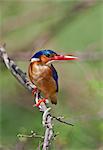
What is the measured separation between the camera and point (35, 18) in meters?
4.06

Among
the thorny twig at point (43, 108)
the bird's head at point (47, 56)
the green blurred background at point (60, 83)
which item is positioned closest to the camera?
the thorny twig at point (43, 108)

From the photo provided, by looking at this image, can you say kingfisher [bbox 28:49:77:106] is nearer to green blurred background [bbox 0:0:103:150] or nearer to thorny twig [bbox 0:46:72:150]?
thorny twig [bbox 0:46:72:150]

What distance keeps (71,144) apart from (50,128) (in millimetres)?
1641

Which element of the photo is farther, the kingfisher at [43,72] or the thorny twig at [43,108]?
the kingfisher at [43,72]

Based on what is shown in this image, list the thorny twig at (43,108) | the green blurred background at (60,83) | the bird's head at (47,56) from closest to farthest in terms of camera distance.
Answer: the thorny twig at (43,108) < the bird's head at (47,56) < the green blurred background at (60,83)

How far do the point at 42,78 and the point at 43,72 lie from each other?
0.09 feet

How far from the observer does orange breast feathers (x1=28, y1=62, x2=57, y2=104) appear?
4.64ft

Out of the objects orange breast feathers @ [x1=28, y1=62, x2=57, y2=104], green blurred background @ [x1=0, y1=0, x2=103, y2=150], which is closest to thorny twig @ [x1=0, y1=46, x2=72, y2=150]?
orange breast feathers @ [x1=28, y1=62, x2=57, y2=104]

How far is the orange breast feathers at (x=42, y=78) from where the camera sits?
1.42 meters

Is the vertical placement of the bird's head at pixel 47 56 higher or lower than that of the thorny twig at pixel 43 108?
higher

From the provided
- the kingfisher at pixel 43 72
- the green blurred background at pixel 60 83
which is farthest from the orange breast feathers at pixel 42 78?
the green blurred background at pixel 60 83

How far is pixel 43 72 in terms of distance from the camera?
142 cm

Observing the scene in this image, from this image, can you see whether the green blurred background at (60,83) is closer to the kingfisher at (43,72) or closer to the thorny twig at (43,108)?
the thorny twig at (43,108)

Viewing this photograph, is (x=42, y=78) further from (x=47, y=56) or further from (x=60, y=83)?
(x=60, y=83)
